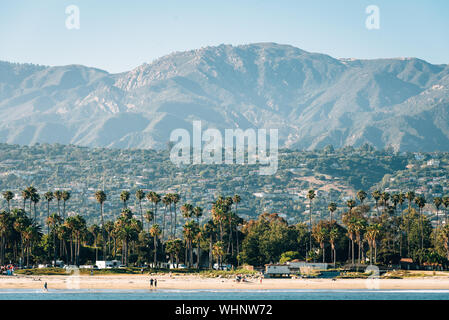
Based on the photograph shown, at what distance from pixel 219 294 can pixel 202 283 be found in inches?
583

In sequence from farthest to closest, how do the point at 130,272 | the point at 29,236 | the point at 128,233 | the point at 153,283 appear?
the point at 128,233 < the point at 29,236 < the point at 130,272 < the point at 153,283

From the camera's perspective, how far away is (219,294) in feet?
336

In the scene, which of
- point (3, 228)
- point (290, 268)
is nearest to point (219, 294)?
point (290, 268)

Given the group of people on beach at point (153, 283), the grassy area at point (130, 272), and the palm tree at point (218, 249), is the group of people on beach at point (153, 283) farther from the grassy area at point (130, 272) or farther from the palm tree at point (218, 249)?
the palm tree at point (218, 249)

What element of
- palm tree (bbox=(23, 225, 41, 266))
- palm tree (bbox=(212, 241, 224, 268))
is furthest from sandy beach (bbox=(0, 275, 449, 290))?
palm tree (bbox=(212, 241, 224, 268))

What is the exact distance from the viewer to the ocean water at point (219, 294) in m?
97.7

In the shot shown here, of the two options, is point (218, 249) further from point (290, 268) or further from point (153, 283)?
point (153, 283)

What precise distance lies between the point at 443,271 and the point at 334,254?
84.4 ft

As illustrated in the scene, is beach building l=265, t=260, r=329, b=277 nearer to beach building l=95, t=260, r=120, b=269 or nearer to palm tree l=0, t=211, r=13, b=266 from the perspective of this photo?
beach building l=95, t=260, r=120, b=269

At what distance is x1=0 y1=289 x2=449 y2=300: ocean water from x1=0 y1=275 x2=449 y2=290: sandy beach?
14.3 feet

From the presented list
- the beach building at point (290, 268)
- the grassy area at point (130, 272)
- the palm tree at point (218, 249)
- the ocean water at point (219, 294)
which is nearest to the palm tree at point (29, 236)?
the grassy area at point (130, 272)
